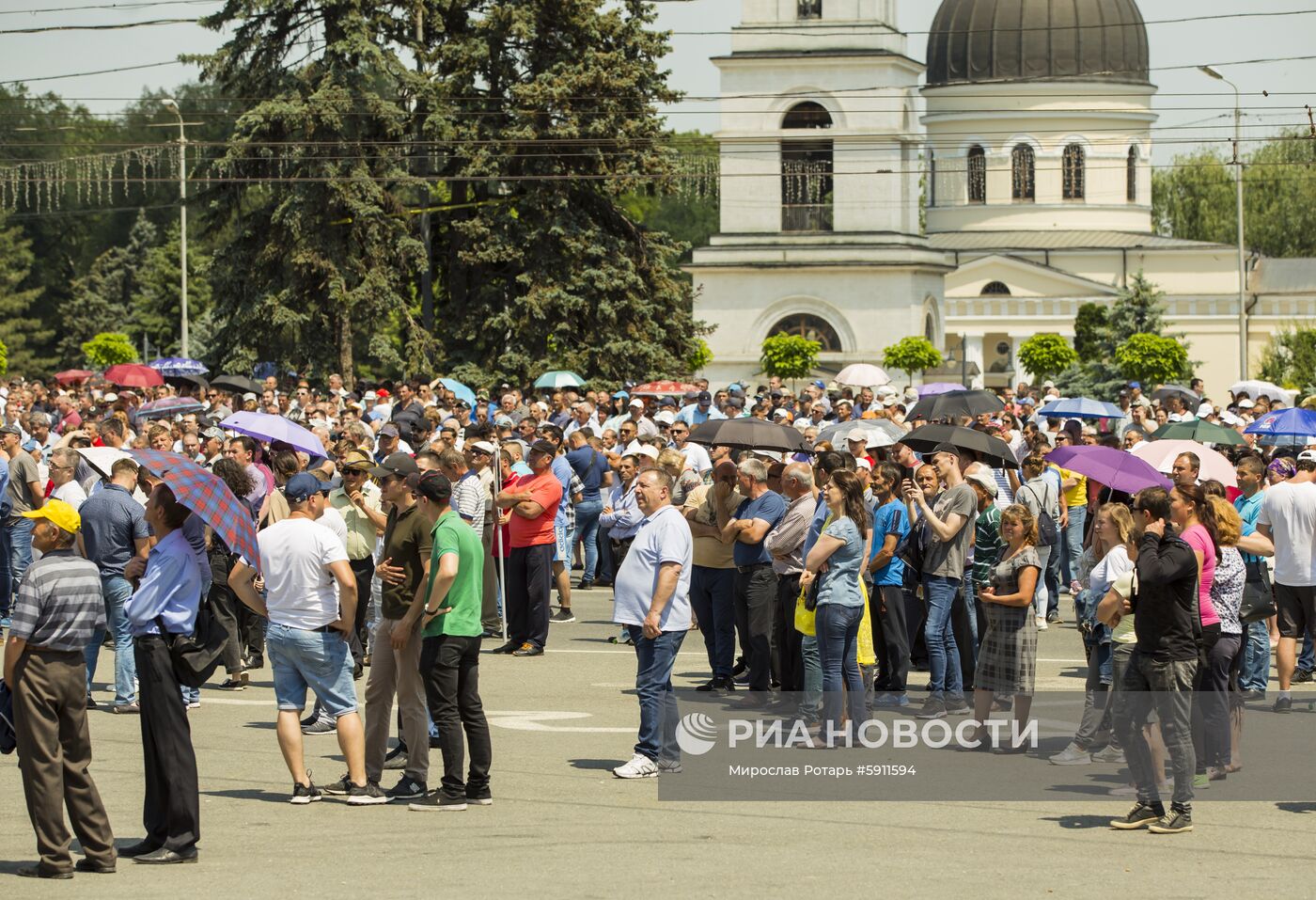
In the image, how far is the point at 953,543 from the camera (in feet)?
40.9

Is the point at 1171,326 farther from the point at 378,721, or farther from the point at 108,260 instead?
the point at 378,721

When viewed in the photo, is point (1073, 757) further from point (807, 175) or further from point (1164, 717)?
point (807, 175)

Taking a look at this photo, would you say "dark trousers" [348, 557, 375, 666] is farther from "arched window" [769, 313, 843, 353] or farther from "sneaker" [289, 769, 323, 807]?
"arched window" [769, 313, 843, 353]

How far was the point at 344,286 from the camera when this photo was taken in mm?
40594

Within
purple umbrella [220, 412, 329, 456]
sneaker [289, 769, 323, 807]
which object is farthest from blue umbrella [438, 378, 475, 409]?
sneaker [289, 769, 323, 807]

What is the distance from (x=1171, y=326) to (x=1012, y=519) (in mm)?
73973

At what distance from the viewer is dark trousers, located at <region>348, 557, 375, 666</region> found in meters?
13.6

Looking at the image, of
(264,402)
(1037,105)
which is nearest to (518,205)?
(264,402)

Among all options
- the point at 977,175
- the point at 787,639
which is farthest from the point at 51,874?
the point at 977,175

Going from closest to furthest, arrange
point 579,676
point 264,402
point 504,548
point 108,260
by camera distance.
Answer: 1. point 579,676
2. point 504,548
3. point 264,402
4. point 108,260

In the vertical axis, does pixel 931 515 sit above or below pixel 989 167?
below

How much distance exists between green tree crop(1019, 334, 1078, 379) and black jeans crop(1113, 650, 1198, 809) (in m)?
60.2

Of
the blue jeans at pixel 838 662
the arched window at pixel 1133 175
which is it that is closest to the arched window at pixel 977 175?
the arched window at pixel 1133 175

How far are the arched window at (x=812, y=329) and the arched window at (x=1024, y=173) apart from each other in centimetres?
2133
